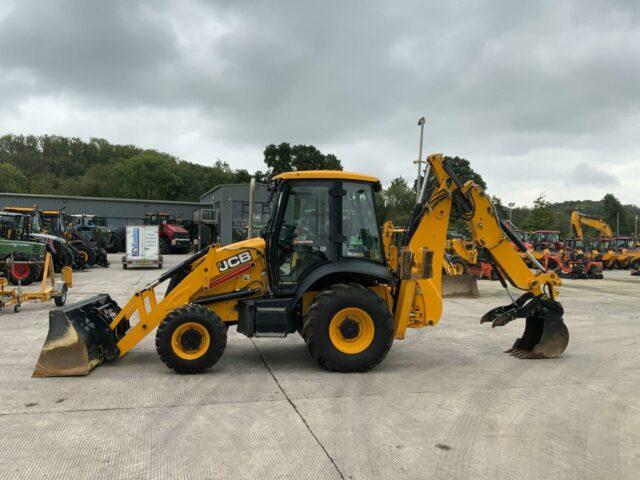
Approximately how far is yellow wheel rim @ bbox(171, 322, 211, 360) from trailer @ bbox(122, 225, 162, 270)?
2093 centimetres

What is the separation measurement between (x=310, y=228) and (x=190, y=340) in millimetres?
2011

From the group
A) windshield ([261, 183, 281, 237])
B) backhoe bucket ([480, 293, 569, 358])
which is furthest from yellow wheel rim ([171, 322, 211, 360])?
backhoe bucket ([480, 293, 569, 358])

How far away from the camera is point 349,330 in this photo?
21.2ft

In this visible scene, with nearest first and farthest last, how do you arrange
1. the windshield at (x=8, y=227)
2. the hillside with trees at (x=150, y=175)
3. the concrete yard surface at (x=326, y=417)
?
the concrete yard surface at (x=326, y=417)
the windshield at (x=8, y=227)
the hillside with trees at (x=150, y=175)

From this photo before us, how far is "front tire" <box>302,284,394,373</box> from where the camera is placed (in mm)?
6375

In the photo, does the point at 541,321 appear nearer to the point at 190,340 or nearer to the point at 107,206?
the point at 190,340

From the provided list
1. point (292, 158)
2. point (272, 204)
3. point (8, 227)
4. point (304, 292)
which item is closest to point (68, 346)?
point (304, 292)

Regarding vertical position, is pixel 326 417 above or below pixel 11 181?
below

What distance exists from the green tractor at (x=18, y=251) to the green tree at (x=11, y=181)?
207 ft

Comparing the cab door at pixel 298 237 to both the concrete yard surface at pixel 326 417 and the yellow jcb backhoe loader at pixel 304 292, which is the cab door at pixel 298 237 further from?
the concrete yard surface at pixel 326 417

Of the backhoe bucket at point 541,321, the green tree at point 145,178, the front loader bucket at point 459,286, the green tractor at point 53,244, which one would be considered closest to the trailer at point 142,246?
the green tractor at point 53,244

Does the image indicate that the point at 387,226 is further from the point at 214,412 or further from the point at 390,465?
the point at 390,465

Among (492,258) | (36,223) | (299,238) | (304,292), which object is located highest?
(36,223)

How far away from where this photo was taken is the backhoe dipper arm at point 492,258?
6.97 meters
